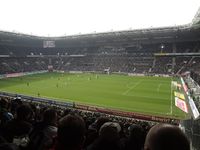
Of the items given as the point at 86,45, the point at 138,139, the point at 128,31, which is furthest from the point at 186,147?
the point at 86,45

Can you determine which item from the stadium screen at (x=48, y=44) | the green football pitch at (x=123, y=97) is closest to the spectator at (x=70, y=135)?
the green football pitch at (x=123, y=97)

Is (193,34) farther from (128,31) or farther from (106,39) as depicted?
(106,39)

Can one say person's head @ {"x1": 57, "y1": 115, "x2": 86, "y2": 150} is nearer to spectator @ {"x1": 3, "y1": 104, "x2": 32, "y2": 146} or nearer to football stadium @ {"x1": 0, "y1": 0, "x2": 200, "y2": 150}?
football stadium @ {"x1": 0, "y1": 0, "x2": 200, "y2": 150}

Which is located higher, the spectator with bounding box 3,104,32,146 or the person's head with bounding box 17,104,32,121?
the person's head with bounding box 17,104,32,121

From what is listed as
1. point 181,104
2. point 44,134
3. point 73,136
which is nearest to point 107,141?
point 44,134

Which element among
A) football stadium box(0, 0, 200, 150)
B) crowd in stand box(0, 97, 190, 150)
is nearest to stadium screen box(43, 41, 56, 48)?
football stadium box(0, 0, 200, 150)

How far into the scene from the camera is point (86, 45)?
102500mm

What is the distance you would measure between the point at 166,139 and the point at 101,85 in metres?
50.0

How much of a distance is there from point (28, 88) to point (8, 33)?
42192mm

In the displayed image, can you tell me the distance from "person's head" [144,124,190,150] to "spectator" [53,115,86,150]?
104 centimetres

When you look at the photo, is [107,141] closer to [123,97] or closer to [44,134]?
[44,134]

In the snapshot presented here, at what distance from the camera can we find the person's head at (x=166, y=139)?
2.38 meters

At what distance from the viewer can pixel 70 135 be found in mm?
3230

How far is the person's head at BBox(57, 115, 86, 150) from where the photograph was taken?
323cm
